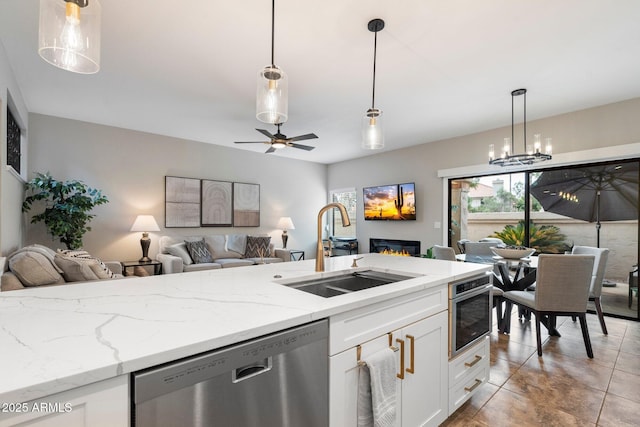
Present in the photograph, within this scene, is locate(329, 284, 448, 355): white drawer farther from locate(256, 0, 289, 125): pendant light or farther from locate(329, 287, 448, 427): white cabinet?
locate(256, 0, 289, 125): pendant light

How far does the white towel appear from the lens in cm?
120

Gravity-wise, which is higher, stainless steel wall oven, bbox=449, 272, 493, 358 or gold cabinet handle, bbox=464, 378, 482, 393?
stainless steel wall oven, bbox=449, 272, 493, 358

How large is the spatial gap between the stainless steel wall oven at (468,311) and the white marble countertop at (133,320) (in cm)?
29

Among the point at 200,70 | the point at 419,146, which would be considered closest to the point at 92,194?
the point at 200,70

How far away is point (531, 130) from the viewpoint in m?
4.30

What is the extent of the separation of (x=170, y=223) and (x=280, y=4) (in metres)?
4.24

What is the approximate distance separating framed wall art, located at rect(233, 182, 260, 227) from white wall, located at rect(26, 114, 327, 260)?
125mm

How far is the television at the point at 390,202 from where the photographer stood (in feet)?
18.6

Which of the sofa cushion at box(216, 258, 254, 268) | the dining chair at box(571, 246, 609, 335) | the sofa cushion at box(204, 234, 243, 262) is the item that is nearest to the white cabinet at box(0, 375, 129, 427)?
the dining chair at box(571, 246, 609, 335)

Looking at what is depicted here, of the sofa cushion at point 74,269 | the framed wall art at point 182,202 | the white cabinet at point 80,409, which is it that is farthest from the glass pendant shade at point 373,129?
the framed wall art at point 182,202

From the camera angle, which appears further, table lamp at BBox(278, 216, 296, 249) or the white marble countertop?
table lamp at BBox(278, 216, 296, 249)

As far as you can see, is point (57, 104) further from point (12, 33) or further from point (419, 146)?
point (419, 146)

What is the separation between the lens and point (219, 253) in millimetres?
5328

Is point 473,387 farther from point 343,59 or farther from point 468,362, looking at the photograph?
point 343,59
